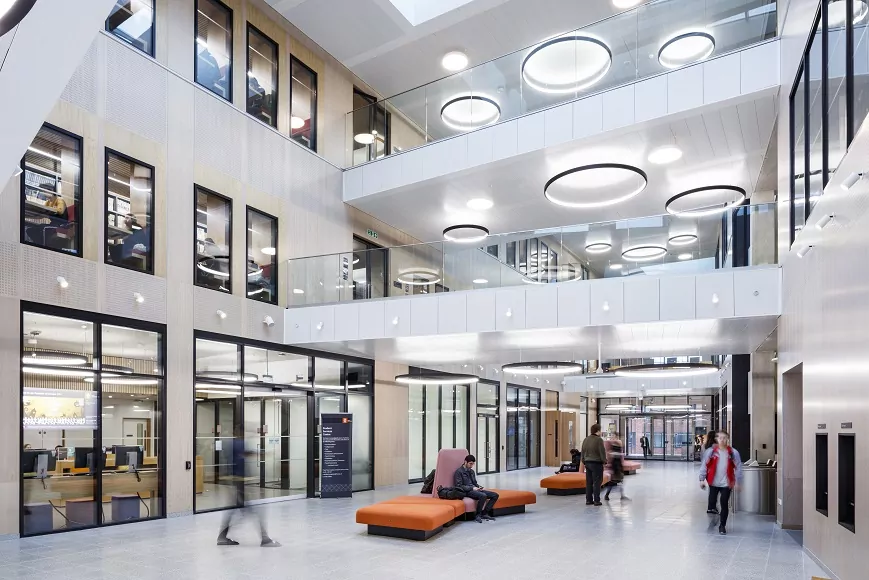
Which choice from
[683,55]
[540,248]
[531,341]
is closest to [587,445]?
[531,341]

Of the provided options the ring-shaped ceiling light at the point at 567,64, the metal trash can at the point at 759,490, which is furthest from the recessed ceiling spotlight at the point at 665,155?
the metal trash can at the point at 759,490

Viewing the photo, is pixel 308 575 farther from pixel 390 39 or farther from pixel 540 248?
pixel 390 39

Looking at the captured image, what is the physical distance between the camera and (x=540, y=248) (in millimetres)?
12898

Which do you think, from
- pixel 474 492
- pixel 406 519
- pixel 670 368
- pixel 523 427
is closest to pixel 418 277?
pixel 474 492

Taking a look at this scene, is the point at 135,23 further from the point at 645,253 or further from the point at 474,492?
the point at 474,492

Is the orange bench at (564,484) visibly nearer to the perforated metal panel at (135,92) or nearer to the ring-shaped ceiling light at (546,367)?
the ring-shaped ceiling light at (546,367)

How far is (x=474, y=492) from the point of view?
1188 centimetres

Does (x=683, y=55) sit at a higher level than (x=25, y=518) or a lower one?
higher

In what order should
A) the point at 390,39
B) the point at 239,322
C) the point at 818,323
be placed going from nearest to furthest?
the point at 818,323, the point at 239,322, the point at 390,39

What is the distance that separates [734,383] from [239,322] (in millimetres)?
13205

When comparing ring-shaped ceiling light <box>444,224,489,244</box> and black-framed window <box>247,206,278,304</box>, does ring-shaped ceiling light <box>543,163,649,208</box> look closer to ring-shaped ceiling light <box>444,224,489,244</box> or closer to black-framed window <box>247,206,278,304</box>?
ring-shaped ceiling light <box>444,224,489,244</box>

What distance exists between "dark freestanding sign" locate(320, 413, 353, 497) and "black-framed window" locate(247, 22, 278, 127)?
6.77 meters

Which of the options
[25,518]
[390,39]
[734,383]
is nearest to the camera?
[25,518]

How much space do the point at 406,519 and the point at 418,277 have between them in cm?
553
